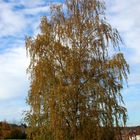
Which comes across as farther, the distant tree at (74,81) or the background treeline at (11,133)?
the background treeline at (11,133)

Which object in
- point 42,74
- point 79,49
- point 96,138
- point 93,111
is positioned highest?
point 79,49

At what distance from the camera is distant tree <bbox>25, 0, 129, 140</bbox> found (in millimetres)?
22203

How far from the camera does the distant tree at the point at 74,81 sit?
22203mm

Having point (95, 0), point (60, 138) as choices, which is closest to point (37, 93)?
point (60, 138)

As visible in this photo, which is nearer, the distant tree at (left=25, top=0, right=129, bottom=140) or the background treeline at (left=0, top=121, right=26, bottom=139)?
the distant tree at (left=25, top=0, right=129, bottom=140)

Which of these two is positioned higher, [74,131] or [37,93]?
[37,93]

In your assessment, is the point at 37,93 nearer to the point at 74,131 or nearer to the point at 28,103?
the point at 28,103

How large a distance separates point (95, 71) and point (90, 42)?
74.7 inches

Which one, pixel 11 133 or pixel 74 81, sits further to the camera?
pixel 11 133

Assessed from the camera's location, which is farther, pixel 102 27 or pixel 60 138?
pixel 102 27

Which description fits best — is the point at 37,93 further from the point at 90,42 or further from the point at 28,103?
the point at 90,42

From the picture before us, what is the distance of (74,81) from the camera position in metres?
22.9

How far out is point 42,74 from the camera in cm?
2291

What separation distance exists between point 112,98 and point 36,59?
16.6 ft
